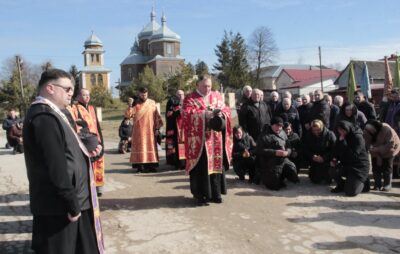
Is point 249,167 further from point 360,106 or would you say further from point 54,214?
point 54,214

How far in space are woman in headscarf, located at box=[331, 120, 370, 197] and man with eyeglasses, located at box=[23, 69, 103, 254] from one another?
15.9 feet

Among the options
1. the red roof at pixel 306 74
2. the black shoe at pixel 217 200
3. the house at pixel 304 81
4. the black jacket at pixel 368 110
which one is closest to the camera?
the black shoe at pixel 217 200

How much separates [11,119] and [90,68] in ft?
203

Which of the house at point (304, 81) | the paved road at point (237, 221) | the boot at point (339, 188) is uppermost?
the house at point (304, 81)

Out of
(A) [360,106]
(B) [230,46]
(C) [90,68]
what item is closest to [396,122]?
(A) [360,106]

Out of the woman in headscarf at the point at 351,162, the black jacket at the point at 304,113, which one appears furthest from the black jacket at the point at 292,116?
the woman in headscarf at the point at 351,162

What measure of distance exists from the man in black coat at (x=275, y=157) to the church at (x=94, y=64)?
69.3m

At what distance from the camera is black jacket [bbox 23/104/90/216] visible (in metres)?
2.90

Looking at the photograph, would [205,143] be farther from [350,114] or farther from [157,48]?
[157,48]

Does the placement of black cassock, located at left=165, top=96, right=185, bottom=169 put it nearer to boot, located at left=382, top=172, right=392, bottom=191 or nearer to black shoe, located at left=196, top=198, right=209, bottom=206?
black shoe, located at left=196, top=198, right=209, bottom=206

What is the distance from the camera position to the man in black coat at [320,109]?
28.8ft

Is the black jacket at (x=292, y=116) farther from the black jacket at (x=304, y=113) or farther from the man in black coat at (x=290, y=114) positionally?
the black jacket at (x=304, y=113)

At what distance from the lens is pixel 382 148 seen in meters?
7.21

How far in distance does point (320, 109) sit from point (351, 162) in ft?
6.60
